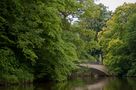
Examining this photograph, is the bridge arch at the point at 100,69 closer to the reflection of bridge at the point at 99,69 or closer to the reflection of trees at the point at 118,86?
the reflection of bridge at the point at 99,69

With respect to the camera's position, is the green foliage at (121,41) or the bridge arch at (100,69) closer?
the green foliage at (121,41)

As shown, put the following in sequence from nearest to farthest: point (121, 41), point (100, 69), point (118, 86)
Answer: point (118, 86) → point (121, 41) → point (100, 69)

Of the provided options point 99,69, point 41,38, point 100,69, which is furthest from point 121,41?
point 41,38

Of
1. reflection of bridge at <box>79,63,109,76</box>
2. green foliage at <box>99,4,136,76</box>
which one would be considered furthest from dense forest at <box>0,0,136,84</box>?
reflection of bridge at <box>79,63,109,76</box>

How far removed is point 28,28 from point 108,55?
28.0m

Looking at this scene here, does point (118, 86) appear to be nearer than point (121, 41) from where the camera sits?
Yes

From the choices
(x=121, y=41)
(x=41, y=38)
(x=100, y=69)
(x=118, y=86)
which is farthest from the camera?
(x=100, y=69)

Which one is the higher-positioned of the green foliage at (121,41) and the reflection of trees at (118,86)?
the green foliage at (121,41)

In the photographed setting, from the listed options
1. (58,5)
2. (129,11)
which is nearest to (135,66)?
(129,11)

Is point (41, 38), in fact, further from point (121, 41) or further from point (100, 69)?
point (100, 69)

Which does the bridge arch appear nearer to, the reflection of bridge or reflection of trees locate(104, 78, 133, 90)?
the reflection of bridge

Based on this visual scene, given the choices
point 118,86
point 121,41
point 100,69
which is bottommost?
point 118,86

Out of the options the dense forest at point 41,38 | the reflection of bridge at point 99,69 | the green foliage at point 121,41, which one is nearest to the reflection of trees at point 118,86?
the dense forest at point 41,38

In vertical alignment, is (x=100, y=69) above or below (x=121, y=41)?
below
